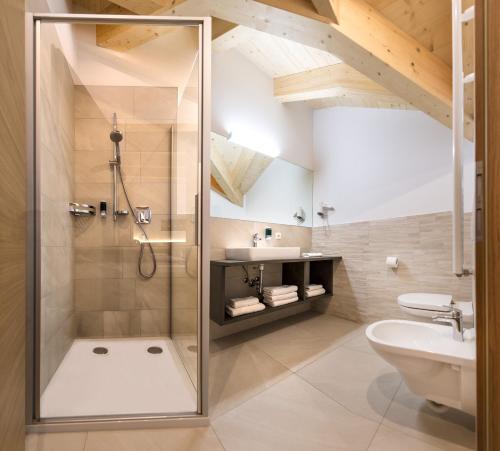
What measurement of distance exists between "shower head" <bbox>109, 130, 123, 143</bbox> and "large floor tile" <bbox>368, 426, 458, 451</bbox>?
2484 mm

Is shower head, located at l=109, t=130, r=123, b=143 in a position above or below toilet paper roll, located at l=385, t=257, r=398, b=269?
above

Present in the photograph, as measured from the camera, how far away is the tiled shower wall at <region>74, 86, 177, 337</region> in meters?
2.15

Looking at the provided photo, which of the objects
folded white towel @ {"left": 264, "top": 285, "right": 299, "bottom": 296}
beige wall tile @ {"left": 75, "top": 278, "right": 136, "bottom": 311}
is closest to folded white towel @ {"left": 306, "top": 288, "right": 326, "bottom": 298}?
folded white towel @ {"left": 264, "top": 285, "right": 299, "bottom": 296}

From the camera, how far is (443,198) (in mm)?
2756

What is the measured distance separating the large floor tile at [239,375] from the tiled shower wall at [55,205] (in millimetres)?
937

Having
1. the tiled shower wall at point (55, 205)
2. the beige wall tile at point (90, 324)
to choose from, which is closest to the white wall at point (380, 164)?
the beige wall tile at point (90, 324)

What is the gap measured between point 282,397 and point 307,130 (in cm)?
310

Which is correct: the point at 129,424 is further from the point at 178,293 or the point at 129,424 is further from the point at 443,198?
the point at 443,198

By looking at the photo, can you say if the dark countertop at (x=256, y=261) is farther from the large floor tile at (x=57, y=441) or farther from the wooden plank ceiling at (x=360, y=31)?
the wooden plank ceiling at (x=360, y=31)

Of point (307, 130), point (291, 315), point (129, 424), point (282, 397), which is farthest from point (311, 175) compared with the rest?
point (129, 424)

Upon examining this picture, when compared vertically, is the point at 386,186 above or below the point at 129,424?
above

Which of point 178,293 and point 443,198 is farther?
point 443,198

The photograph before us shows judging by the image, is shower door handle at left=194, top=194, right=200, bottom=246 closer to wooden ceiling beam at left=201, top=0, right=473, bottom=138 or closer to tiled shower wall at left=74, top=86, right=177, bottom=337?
tiled shower wall at left=74, top=86, right=177, bottom=337

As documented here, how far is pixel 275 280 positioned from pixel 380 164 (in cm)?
174
